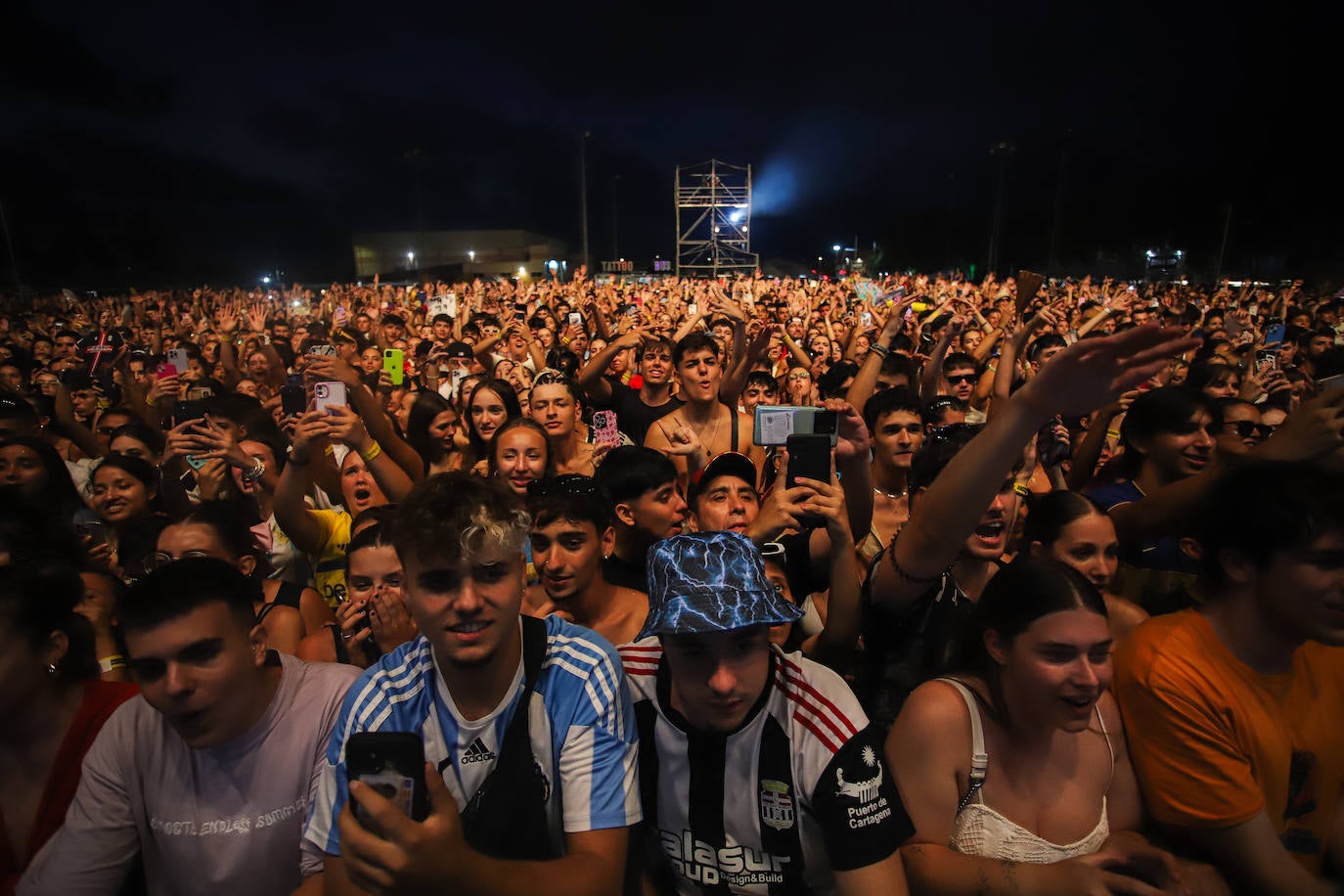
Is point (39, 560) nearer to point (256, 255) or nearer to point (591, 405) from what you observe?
point (591, 405)

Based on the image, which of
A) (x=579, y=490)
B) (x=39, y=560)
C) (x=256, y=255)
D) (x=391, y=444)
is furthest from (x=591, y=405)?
(x=256, y=255)

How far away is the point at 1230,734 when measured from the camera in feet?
6.48

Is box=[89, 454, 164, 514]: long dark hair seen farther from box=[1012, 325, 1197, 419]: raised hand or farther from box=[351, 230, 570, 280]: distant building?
box=[351, 230, 570, 280]: distant building

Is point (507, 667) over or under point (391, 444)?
under

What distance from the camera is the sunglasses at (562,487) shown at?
10.1 ft

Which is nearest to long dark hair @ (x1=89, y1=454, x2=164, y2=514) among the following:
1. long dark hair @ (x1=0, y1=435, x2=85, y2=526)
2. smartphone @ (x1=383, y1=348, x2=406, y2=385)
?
long dark hair @ (x1=0, y1=435, x2=85, y2=526)

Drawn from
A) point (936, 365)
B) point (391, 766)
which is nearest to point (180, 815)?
point (391, 766)

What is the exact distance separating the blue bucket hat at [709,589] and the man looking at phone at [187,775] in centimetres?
130

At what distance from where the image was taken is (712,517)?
10.6 feet

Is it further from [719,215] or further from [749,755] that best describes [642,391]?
[719,215]

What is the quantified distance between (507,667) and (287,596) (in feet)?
6.29

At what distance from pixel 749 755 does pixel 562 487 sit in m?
1.66

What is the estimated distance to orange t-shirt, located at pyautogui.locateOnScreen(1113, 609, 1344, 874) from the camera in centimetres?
196

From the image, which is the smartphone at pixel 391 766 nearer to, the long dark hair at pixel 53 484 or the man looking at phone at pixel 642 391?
the long dark hair at pixel 53 484
